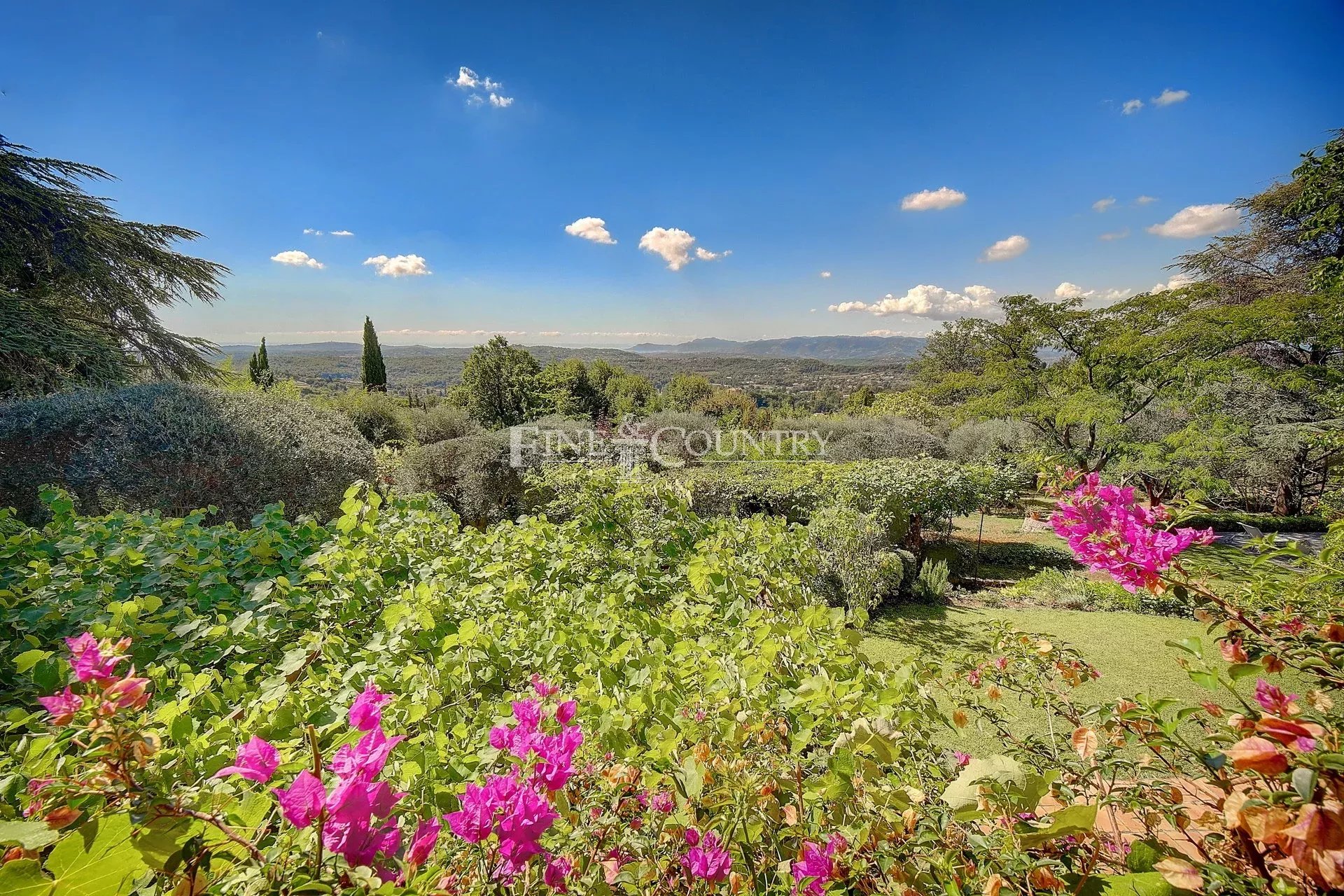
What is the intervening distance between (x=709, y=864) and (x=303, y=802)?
2.06ft

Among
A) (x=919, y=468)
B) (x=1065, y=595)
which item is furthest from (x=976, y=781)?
(x=919, y=468)

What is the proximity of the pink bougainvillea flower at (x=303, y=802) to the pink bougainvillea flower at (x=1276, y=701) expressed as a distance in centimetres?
126

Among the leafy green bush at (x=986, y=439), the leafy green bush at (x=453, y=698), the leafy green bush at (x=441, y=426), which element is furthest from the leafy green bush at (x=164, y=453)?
the leafy green bush at (x=986, y=439)

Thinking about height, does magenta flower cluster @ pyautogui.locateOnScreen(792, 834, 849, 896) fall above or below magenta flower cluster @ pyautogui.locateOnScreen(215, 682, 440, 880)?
below

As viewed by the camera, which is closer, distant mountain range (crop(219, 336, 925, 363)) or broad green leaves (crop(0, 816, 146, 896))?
broad green leaves (crop(0, 816, 146, 896))

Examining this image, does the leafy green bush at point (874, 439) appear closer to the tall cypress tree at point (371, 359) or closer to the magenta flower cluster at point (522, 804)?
the magenta flower cluster at point (522, 804)

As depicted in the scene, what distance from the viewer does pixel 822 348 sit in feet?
513

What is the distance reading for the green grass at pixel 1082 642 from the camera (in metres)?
4.29

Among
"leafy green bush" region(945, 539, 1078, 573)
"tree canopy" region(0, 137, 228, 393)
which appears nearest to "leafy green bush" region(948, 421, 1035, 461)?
"leafy green bush" region(945, 539, 1078, 573)

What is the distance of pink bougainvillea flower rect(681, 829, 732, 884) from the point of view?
0.85 meters

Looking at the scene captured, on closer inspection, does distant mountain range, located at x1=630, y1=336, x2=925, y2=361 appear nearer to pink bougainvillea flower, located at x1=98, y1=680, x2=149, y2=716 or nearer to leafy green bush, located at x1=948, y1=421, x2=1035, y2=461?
leafy green bush, located at x1=948, y1=421, x2=1035, y2=461

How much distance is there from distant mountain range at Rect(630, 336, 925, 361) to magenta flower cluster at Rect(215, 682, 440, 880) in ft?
417

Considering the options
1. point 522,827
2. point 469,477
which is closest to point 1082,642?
point 522,827

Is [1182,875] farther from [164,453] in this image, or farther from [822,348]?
[822,348]
